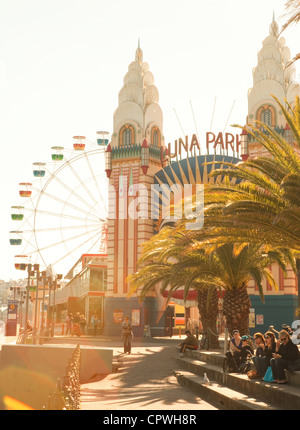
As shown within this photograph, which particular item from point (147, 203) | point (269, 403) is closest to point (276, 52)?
point (147, 203)

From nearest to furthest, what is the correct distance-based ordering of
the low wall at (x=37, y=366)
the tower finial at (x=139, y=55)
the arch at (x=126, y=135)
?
the low wall at (x=37, y=366), the arch at (x=126, y=135), the tower finial at (x=139, y=55)

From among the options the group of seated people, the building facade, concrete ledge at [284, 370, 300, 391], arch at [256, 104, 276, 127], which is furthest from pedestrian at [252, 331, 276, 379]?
arch at [256, 104, 276, 127]

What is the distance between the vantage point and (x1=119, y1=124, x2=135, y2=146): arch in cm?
4975

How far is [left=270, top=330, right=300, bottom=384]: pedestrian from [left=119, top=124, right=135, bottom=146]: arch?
3778 centimetres

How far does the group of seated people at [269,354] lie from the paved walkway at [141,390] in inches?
57.8

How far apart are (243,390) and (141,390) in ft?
10.6

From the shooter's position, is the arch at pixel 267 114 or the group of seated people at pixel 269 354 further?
the arch at pixel 267 114

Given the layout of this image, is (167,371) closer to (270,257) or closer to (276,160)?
(270,257)

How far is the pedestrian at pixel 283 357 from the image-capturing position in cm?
1288

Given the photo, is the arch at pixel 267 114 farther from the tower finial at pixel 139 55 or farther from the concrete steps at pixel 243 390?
the concrete steps at pixel 243 390

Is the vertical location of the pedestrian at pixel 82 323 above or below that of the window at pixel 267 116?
below

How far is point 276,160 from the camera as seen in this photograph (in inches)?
587

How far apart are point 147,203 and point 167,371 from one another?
27.6m

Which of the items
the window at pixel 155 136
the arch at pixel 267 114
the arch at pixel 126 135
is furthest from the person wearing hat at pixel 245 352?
the window at pixel 155 136
